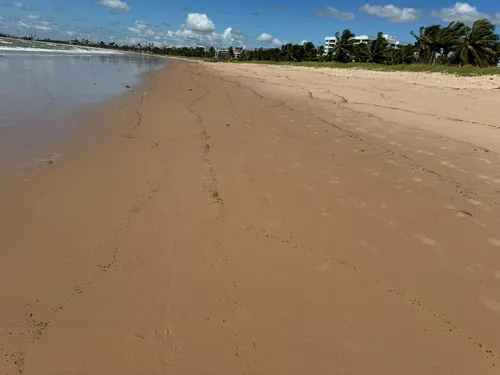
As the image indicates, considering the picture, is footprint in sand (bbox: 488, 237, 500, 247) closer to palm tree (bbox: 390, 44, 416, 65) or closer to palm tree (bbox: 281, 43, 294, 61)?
palm tree (bbox: 390, 44, 416, 65)

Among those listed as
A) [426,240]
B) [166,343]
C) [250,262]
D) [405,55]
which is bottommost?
[166,343]

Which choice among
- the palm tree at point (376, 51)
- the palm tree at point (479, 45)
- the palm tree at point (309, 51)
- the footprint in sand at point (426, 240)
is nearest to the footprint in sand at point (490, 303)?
the footprint in sand at point (426, 240)

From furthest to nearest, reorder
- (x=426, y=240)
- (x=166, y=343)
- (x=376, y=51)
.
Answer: (x=376, y=51) → (x=426, y=240) → (x=166, y=343)

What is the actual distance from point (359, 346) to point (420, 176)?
4726mm

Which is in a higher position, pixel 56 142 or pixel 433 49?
pixel 433 49

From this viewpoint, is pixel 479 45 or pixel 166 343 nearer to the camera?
pixel 166 343

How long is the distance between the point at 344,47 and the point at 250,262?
76.7 meters

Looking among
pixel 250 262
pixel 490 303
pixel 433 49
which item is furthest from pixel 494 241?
pixel 433 49

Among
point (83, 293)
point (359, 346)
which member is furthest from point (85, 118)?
point (359, 346)

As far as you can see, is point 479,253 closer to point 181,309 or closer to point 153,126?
point 181,309

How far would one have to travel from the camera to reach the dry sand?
278cm

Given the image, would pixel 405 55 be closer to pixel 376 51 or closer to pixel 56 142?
pixel 376 51

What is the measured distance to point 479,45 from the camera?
46406 mm

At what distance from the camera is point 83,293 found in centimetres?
330
